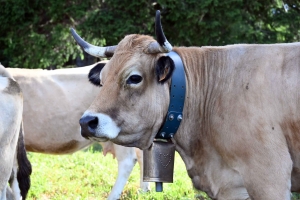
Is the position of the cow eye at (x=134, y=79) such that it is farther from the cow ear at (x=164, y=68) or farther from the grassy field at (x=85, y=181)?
the grassy field at (x=85, y=181)

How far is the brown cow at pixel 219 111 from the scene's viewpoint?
11.4 ft

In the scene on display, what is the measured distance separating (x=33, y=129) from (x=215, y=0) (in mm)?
6757

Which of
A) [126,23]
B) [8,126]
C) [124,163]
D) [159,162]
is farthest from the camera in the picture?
[126,23]

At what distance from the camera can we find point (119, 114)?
11.7 feet

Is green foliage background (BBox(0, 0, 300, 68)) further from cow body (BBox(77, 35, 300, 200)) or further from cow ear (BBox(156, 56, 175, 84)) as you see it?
cow ear (BBox(156, 56, 175, 84))

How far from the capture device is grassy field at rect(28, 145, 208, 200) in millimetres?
6402

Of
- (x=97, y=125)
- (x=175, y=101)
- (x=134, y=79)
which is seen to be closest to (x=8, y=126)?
(x=97, y=125)

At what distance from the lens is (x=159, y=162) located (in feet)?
13.0

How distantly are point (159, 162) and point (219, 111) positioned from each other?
0.65 m

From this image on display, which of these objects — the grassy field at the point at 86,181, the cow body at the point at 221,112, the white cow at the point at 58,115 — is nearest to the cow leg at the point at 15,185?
the grassy field at the point at 86,181

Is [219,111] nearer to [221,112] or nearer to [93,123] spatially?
[221,112]

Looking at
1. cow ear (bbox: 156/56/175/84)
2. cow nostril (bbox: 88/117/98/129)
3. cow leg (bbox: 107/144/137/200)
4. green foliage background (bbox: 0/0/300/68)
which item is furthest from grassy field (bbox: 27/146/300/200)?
green foliage background (bbox: 0/0/300/68)

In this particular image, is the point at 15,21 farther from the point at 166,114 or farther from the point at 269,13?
the point at 166,114

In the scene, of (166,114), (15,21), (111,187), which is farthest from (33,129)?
(15,21)
